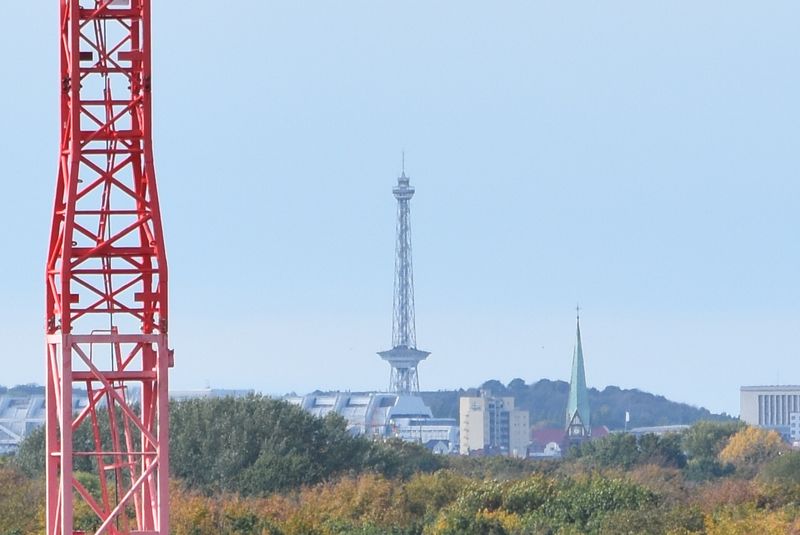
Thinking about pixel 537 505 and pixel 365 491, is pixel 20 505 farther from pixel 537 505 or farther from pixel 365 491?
pixel 365 491

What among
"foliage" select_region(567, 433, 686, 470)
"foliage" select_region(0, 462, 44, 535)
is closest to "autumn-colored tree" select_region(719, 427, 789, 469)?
"foliage" select_region(567, 433, 686, 470)

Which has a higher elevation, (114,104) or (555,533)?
(114,104)

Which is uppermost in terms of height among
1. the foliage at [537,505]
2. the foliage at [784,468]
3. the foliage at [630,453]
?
the foliage at [630,453]

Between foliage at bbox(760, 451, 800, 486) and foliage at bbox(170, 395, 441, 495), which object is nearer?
foliage at bbox(170, 395, 441, 495)

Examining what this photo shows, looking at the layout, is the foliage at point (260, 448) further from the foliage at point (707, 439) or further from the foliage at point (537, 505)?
the foliage at point (707, 439)

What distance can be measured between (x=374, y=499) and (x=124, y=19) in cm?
4034

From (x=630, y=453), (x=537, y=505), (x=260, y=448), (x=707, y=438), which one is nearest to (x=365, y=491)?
(x=537, y=505)

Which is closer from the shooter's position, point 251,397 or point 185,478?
point 185,478

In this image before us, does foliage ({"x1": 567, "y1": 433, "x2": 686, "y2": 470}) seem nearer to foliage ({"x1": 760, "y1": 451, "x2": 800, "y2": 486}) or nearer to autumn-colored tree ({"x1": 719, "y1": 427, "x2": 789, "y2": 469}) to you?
autumn-colored tree ({"x1": 719, "y1": 427, "x2": 789, "y2": 469})

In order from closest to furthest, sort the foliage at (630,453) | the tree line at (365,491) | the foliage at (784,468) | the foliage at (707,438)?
the tree line at (365,491) → the foliage at (784,468) → the foliage at (630,453) → the foliage at (707,438)

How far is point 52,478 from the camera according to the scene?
25.1m

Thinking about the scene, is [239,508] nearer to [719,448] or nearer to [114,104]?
[114,104]

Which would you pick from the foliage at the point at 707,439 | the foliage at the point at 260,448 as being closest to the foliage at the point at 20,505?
the foliage at the point at 260,448

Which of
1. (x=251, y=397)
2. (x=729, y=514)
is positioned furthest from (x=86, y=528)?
(x=251, y=397)
